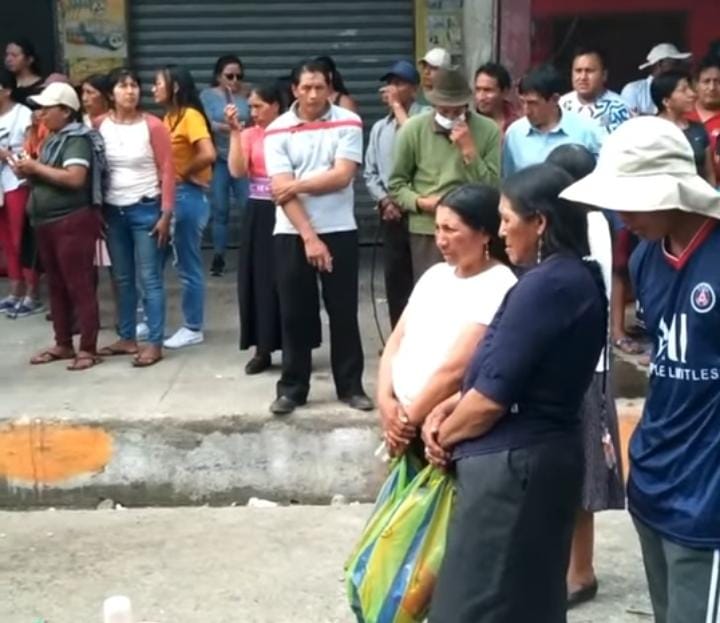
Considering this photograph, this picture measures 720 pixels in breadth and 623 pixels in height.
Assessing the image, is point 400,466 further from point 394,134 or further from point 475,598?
point 394,134

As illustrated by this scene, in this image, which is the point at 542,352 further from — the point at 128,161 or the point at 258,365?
the point at 128,161

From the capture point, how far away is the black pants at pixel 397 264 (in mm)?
6871

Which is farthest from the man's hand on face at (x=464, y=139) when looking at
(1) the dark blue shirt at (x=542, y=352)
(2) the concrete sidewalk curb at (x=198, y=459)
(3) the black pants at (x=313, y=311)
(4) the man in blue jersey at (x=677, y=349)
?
(4) the man in blue jersey at (x=677, y=349)

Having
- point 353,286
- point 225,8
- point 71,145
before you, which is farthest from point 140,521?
point 225,8

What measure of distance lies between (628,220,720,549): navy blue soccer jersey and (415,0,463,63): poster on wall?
6770 mm

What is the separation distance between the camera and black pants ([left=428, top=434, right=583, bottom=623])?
3.40 meters

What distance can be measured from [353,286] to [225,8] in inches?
178

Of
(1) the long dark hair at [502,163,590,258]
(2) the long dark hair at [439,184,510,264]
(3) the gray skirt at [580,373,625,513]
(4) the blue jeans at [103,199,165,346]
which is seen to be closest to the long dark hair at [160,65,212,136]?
(4) the blue jeans at [103,199,165,346]

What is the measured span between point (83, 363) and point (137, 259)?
61 centimetres

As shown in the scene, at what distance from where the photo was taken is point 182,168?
7.36 meters

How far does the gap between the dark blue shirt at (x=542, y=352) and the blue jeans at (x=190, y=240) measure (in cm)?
420

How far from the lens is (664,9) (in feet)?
30.3

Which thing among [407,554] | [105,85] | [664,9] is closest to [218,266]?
[105,85]

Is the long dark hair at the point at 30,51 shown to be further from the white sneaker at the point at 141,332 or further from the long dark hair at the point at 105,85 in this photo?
the white sneaker at the point at 141,332
